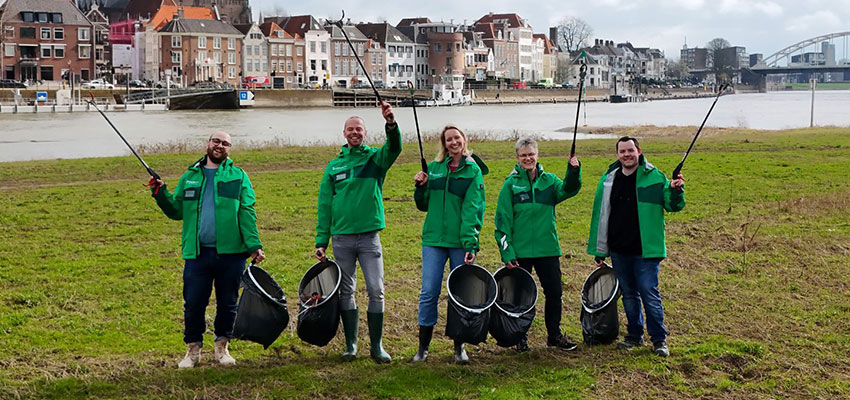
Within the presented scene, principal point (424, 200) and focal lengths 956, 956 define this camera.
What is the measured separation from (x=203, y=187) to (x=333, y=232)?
3.30 ft

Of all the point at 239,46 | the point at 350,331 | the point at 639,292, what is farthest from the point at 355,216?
the point at 239,46

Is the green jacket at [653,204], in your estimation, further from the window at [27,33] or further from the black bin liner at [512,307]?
the window at [27,33]

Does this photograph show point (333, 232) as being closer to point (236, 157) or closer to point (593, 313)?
point (593, 313)

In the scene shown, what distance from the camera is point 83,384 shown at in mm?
6613

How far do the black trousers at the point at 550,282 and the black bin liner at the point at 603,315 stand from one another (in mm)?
279

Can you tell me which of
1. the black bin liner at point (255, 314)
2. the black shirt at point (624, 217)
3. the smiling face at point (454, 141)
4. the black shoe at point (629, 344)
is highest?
the smiling face at point (454, 141)

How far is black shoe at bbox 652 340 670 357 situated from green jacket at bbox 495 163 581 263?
1053 millimetres

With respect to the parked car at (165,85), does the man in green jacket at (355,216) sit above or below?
below

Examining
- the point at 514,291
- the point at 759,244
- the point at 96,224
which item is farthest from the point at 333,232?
the point at 96,224

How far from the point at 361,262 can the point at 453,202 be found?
83 centimetres

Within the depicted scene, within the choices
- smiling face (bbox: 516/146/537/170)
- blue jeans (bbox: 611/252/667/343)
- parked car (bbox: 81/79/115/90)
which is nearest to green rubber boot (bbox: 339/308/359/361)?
smiling face (bbox: 516/146/537/170)

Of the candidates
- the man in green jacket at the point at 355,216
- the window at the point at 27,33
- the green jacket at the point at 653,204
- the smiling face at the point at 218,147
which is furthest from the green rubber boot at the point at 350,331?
the window at the point at 27,33

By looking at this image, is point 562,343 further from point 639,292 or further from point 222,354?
point 222,354

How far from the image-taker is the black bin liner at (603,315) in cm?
763
